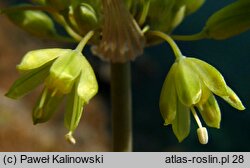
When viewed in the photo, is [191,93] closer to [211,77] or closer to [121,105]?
[211,77]

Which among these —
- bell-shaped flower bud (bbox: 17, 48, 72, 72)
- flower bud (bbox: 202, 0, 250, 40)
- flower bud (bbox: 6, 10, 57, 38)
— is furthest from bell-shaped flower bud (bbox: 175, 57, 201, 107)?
flower bud (bbox: 6, 10, 57, 38)

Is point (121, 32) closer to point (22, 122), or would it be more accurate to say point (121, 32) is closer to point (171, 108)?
point (171, 108)

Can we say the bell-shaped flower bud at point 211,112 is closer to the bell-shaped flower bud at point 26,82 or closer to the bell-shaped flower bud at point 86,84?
the bell-shaped flower bud at point 86,84

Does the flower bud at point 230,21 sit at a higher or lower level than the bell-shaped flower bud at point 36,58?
higher

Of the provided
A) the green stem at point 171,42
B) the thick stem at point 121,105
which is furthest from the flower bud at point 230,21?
the thick stem at point 121,105

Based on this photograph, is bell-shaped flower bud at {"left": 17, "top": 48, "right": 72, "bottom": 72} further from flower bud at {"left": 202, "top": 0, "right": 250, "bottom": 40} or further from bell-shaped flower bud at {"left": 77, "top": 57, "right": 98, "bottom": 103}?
flower bud at {"left": 202, "top": 0, "right": 250, "bottom": 40}

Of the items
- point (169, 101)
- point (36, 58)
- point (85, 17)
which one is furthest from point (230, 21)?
point (36, 58)

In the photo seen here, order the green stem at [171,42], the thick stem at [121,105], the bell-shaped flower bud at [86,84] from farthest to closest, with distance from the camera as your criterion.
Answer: the thick stem at [121,105], the green stem at [171,42], the bell-shaped flower bud at [86,84]

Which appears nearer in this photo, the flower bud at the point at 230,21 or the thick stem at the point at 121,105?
the flower bud at the point at 230,21
